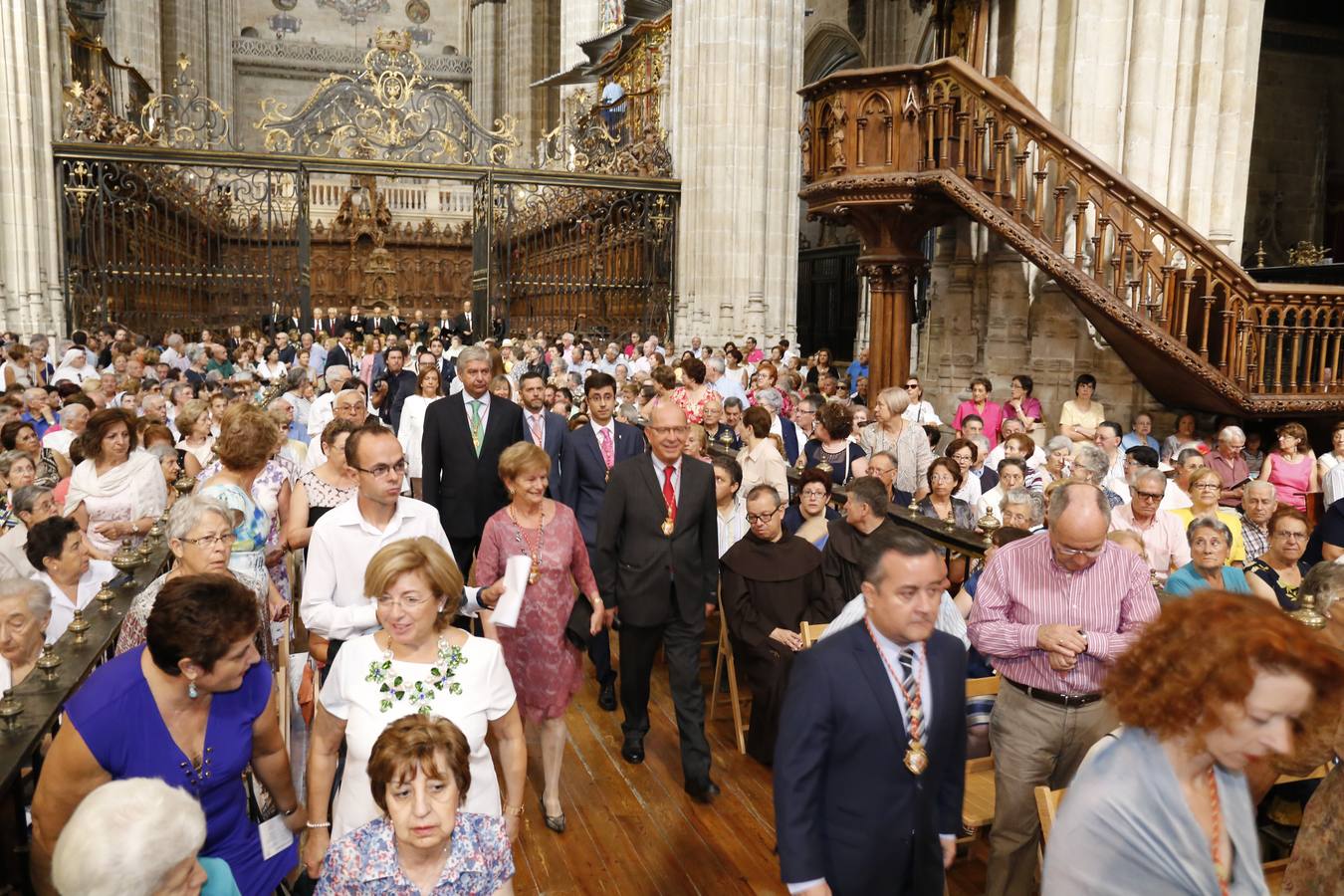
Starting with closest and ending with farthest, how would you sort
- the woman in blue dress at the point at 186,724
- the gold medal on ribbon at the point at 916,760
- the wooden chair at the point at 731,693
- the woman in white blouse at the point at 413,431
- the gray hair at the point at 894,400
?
1. the woman in blue dress at the point at 186,724
2. the gold medal on ribbon at the point at 916,760
3. the wooden chair at the point at 731,693
4. the gray hair at the point at 894,400
5. the woman in white blouse at the point at 413,431

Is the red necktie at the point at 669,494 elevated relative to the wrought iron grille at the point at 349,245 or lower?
lower

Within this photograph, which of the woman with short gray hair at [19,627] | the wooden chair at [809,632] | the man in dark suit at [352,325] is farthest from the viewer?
the man in dark suit at [352,325]

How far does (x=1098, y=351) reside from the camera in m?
10.0

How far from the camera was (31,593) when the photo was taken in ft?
11.1

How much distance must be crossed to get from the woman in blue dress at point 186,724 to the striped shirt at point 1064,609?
2.23 m

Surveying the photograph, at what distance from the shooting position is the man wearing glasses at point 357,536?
12.0ft

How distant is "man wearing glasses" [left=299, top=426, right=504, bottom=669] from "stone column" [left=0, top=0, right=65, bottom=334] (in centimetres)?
1263

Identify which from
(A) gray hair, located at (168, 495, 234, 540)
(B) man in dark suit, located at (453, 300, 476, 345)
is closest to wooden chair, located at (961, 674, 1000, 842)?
(A) gray hair, located at (168, 495, 234, 540)

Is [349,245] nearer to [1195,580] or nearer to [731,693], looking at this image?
[731,693]

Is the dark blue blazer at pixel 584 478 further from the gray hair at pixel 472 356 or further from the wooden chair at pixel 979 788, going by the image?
the wooden chair at pixel 979 788

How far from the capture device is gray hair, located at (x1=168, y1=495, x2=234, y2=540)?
11.8 ft

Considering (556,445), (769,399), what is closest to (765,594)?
(556,445)

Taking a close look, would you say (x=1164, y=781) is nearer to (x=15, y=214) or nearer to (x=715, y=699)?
(x=715, y=699)

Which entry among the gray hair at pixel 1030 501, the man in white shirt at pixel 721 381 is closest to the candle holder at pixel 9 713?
the gray hair at pixel 1030 501
